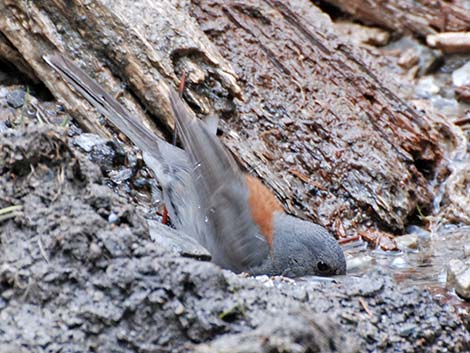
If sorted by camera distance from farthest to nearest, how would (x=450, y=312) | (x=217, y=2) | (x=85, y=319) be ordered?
1. (x=217, y=2)
2. (x=450, y=312)
3. (x=85, y=319)

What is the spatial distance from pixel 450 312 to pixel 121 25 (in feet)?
10.3

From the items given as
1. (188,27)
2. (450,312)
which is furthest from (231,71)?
(450,312)

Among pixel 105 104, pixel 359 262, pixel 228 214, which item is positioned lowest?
pixel 359 262

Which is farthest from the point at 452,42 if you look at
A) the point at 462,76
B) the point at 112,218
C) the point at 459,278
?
the point at 112,218

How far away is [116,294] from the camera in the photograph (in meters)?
3.46

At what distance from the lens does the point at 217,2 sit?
22.2ft

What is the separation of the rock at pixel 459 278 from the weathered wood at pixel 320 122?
1637mm

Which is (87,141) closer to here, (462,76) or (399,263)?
(399,263)

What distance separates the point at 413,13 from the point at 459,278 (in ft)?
15.1

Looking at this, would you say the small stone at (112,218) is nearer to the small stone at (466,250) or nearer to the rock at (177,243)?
the rock at (177,243)

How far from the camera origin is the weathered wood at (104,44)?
226 inches

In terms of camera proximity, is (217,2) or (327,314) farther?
(217,2)

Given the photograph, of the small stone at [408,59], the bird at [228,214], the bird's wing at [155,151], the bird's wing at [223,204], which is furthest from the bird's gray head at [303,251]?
the small stone at [408,59]

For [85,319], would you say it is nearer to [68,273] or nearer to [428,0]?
[68,273]
